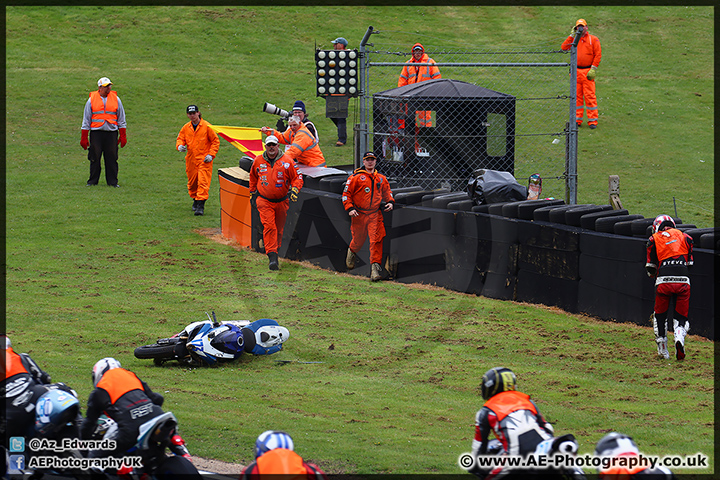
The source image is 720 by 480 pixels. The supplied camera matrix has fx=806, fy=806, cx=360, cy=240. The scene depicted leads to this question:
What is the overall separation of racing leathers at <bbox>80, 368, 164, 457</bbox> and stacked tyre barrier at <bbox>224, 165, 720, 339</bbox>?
719cm

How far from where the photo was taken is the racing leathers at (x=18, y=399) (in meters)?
6.54

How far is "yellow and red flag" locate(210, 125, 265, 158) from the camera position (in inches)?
746

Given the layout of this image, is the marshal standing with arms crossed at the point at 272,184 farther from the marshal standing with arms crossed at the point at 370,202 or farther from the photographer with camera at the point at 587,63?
the photographer with camera at the point at 587,63

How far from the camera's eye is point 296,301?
495 inches

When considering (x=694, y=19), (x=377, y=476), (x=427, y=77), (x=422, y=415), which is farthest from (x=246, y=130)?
(x=694, y=19)

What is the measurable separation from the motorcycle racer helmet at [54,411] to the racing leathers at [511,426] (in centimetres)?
323

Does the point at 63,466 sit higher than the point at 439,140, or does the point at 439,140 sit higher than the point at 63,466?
the point at 439,140

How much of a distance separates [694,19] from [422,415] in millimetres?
34076

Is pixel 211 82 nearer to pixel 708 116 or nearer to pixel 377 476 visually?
pixel 708 116

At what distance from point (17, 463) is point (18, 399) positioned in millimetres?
560

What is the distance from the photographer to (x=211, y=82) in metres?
→ 29.6

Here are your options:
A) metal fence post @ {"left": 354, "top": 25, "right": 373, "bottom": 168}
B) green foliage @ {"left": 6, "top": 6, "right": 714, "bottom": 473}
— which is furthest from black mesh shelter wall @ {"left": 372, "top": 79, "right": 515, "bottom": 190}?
green foliage @ {"left": 6, "top": 6, "right": 714, "bottom": 473}

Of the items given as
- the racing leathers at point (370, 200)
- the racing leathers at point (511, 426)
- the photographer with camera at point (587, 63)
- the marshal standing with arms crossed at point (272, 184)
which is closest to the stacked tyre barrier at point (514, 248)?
the racing leathers at point (370, 200)

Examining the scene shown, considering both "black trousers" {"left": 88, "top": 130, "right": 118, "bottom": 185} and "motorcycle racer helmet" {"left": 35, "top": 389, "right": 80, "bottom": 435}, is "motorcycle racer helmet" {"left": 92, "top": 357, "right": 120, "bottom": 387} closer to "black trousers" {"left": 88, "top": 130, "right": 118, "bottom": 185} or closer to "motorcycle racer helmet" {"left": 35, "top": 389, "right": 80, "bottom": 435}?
"motorcycle racer helmet" {"left": 35, "top": 389, "right": 80, "bottom": 435}
